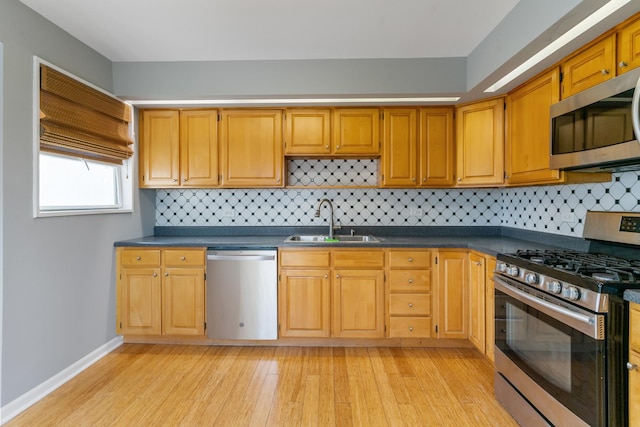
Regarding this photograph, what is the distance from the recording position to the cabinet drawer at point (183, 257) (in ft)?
9.99

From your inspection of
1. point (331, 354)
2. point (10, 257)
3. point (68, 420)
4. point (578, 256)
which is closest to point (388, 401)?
point (331, 354)

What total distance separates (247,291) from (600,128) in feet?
8.77

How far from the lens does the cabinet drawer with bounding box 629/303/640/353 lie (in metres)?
1.33

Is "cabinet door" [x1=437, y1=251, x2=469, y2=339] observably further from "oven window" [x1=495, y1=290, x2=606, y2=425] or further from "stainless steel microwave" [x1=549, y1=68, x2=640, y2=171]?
"stainless steel microwave" [x1=549, y1=68, x2=640, y2=171]

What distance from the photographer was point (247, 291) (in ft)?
9.93

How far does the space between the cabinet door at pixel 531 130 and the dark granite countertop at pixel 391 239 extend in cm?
53

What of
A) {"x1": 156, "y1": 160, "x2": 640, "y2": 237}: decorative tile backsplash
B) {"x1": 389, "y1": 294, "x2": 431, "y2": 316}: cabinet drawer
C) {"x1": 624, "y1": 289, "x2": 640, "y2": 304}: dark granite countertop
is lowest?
{"x1": 389, "y1": 294, "x2": 431, "y2": 316}: cabinet drawer

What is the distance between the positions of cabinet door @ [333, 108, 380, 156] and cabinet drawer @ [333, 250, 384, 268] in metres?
0.94

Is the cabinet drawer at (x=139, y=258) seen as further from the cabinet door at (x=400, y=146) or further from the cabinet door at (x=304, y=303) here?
the cabinet door at (x=400, y=146)

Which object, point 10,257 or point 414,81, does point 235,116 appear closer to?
point 414,81

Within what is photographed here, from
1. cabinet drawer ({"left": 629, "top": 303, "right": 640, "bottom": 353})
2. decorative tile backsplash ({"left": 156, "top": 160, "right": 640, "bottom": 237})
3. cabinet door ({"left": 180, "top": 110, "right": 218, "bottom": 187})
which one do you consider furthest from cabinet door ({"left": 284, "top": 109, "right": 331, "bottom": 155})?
cabinet drawer ({"left": 629, "top": 303, "right": 640, "bottom": 353})

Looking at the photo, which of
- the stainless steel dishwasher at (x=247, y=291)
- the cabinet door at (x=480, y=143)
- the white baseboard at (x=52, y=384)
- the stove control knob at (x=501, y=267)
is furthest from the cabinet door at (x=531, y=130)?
the white baseboard at (x=52, y=384)

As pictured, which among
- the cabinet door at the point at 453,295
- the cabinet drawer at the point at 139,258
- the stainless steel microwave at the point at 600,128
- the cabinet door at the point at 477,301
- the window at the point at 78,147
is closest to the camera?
the stainless steel microwave at the point at 600,128

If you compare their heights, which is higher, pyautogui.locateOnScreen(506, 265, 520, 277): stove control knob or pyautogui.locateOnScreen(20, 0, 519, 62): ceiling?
pyautogui.locateOnScreen(20, 0, 519, 62): ceiling
